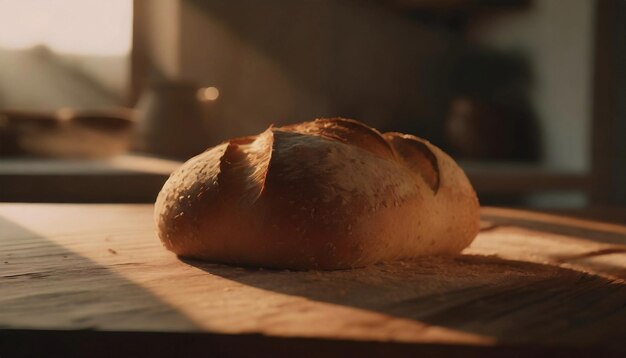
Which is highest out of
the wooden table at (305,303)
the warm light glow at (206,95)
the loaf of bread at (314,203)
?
the warm light glow at (206,95)

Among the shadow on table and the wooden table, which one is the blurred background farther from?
the shadow on table

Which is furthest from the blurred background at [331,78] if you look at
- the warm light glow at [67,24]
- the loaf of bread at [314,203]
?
the loaf of bread at [314,203]

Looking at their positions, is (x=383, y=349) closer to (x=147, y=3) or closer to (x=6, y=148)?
(x=6, y=148)

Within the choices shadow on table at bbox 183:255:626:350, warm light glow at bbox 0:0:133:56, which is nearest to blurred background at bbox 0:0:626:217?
warm light glow at bbox 0:0:133:56

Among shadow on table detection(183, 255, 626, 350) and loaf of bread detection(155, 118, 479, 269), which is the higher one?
loaf of bread detection(155, 118, 479, 269)

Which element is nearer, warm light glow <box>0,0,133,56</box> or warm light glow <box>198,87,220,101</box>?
warm light glow <box>198,87,220,101</box>

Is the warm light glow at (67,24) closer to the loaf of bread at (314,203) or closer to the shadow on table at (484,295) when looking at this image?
the loaf of bread at (314,203)

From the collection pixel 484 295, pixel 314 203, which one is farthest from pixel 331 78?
pixel 484 295
